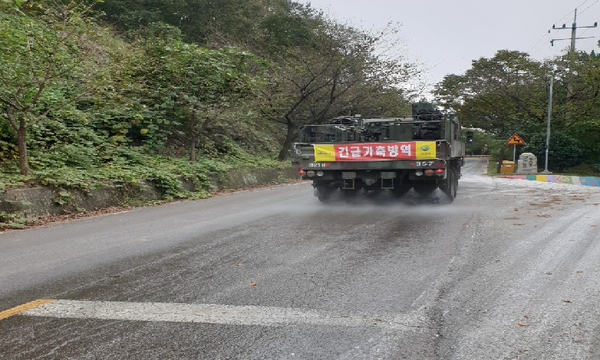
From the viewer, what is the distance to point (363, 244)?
6324 mm

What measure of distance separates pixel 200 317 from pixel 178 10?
1091 inches

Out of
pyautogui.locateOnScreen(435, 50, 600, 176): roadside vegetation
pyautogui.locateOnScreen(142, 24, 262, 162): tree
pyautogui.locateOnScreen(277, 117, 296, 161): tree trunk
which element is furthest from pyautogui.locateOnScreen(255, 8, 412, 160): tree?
pyautogui.locateOnScreen(435, 50, 600, 176): roadside vegetation

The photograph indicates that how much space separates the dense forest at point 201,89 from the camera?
396 inches

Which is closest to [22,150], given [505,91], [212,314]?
[212,314]

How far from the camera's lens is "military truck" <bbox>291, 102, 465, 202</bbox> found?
10.2 meters

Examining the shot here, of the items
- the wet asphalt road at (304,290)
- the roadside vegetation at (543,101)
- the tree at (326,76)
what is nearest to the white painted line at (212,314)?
the wet asphalt road at (304,290)

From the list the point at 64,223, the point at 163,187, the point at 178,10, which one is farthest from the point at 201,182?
the point at 178,10

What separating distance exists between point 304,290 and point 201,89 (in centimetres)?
1236

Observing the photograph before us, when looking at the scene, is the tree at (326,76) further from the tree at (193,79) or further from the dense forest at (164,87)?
the tree at (193,79)

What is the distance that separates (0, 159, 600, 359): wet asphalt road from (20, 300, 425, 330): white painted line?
2 centimetres

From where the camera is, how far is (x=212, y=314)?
360 cm

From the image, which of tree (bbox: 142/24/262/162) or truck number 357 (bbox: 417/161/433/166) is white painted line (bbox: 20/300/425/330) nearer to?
truck number 357 (bbox: 417/161/433/166)

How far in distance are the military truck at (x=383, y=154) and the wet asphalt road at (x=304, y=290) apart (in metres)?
2.45

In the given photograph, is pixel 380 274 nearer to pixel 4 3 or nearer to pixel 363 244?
pixel 363 244
